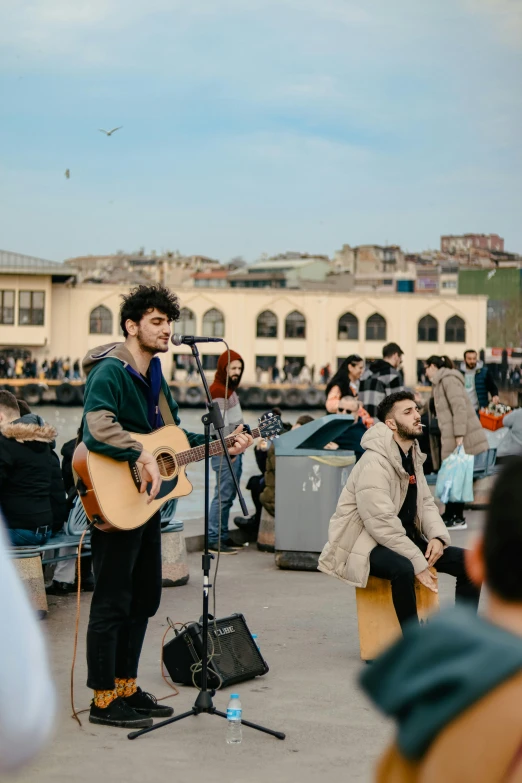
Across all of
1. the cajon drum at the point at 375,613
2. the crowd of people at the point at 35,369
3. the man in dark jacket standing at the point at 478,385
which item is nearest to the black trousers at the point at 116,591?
the cajon drum at the point at 375,613

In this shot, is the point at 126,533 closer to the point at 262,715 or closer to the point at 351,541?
the point at 262,715

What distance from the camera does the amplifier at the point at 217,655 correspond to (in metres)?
6.23

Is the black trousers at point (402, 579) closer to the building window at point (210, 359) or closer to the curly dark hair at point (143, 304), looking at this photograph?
the curly dark hair at point (143, 304)

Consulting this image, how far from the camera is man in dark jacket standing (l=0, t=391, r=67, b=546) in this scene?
7609mm

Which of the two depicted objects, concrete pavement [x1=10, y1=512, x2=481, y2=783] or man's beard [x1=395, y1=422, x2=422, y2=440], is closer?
concrete pavement [x1=10, y1=512, x2=481, y2=783]

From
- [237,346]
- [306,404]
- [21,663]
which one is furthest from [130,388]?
[237,346]

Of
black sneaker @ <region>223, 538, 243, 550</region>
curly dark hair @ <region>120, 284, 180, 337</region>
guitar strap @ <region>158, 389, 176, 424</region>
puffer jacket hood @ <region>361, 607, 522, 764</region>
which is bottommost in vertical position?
black sneaker @ <region>223, 538, 243, 550</region>

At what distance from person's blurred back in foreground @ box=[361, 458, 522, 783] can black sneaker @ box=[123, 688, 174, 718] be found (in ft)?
13.2

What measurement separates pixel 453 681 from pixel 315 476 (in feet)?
27.0

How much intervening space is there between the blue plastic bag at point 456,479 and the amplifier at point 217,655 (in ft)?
20.4

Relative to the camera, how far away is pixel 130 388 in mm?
5551

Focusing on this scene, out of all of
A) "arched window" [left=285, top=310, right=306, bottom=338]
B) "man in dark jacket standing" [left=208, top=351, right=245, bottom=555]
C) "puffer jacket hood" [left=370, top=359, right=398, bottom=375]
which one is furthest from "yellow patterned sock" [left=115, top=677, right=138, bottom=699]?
"arched window" [left=285, top=310, right=306, bottom=338]

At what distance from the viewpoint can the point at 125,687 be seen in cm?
561

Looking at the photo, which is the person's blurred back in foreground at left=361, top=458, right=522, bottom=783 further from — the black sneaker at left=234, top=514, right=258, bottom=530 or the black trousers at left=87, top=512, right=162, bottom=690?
the black sneaker at left=234, top=514, right=258, bottom=530
